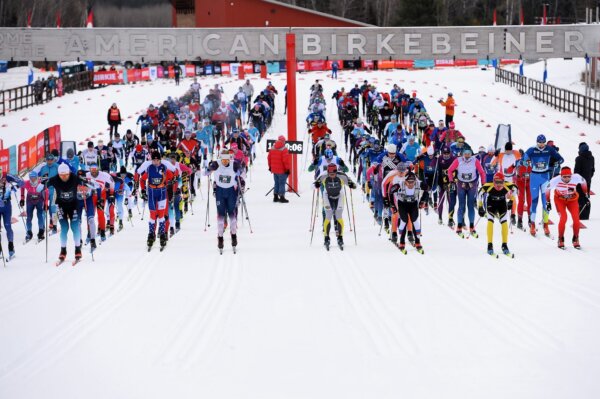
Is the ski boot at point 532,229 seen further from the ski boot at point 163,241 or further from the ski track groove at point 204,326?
the ski boot at point 163,241

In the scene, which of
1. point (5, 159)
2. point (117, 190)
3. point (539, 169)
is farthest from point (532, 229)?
point (5, 159)

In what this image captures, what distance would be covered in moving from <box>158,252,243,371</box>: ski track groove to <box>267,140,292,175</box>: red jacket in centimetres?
870

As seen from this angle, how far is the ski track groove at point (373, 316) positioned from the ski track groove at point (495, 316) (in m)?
1.05

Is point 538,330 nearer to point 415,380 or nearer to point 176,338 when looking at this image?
Answer: point 415,380

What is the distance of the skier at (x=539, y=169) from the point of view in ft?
61.6

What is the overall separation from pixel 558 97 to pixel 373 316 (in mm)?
32084

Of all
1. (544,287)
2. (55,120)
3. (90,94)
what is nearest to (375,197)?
(544,287)

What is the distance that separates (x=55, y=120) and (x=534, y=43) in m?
22.6

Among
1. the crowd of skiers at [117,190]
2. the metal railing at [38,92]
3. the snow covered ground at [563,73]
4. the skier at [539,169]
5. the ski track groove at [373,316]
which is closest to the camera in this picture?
the ski track groove at [373,316]

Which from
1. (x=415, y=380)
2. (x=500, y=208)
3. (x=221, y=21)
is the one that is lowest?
(x=415, y=380)

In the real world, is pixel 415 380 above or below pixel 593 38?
below

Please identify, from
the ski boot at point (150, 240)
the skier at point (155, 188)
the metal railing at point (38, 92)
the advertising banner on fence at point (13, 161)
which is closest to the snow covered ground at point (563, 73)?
the metal railing at point (38, 92)

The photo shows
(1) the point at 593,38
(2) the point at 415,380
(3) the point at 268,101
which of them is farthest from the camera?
(3) the point at 268,101

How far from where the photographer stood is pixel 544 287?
14.0 m
